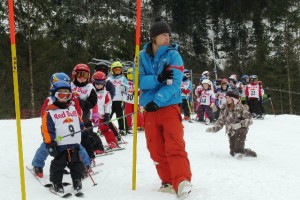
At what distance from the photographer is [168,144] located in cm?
437

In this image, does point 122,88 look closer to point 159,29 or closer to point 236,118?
point 236,118

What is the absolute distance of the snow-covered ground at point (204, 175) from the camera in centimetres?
453

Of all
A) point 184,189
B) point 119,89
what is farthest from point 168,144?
point 119,89

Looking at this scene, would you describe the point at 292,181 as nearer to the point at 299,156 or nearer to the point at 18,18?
the point at 299,156

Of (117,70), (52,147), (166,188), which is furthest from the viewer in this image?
(117,70)

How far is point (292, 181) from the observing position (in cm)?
497

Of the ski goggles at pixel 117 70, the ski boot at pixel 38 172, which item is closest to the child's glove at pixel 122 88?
the ski goggles at pixel 117 70

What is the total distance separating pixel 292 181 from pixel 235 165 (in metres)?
1.28

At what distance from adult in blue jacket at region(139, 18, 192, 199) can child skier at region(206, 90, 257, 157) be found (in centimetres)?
256

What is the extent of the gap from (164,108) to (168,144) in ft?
1.39

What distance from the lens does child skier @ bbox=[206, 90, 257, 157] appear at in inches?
276

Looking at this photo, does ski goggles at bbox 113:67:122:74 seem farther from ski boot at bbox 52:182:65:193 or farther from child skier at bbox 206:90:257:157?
ski boot at bbox 52:182:65:193

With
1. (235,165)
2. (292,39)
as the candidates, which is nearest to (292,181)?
(235,165)

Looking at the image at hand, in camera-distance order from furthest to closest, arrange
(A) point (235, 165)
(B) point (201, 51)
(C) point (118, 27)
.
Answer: (B) point (201, 51) → (C) point (118, 27) → (A) point (235, 165)
